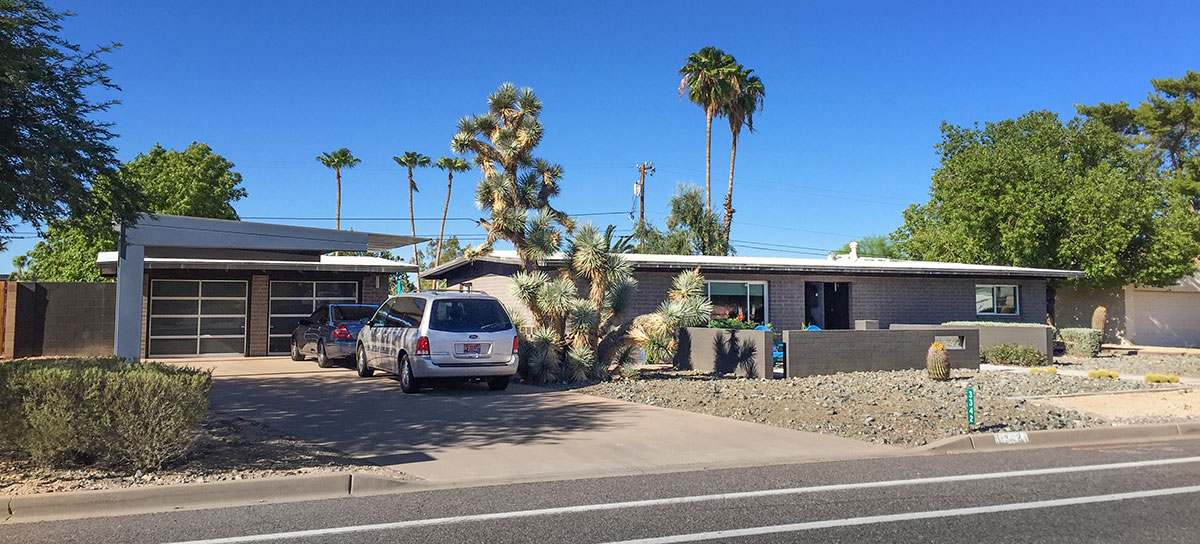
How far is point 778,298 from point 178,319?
51.9ft

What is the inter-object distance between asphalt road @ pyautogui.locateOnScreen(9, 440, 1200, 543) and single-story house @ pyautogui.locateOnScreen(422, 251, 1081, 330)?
12.3m

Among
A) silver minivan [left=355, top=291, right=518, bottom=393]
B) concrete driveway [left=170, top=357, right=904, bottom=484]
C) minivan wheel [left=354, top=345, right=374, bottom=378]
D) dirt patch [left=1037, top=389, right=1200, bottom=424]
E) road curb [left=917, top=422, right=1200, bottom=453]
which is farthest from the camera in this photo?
minivan wheel [left=354, top=345, right=374, bottom=378]

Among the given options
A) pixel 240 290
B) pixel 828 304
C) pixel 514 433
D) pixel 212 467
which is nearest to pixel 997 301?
pixel 828 304

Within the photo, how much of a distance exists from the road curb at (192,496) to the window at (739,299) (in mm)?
14943

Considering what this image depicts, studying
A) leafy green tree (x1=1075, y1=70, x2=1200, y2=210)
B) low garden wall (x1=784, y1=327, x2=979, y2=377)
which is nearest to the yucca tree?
low garden wall (x1=784, y1=327, x2=979, y2=377)

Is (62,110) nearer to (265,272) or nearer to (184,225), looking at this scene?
(184,225)

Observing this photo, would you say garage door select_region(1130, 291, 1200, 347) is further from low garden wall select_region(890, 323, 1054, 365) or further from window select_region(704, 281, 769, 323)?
window select_region(704, 281, 769, 323)

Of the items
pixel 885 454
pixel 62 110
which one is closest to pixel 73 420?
pixel 62 110

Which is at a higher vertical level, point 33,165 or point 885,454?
point 33,165

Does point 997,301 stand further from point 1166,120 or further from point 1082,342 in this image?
point 1166,120

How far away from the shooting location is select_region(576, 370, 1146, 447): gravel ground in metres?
10.8

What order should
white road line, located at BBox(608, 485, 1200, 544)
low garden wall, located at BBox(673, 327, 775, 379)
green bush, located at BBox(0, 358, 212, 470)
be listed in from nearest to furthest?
white road line, located at BBox(608, 485, 1200, 544) → green bush, located at BBox(0, 358, 212, 470) → low garden wall, located at BBox(673, 327, 775, 379)

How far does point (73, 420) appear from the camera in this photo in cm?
715

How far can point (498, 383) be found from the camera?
47.3 feet
